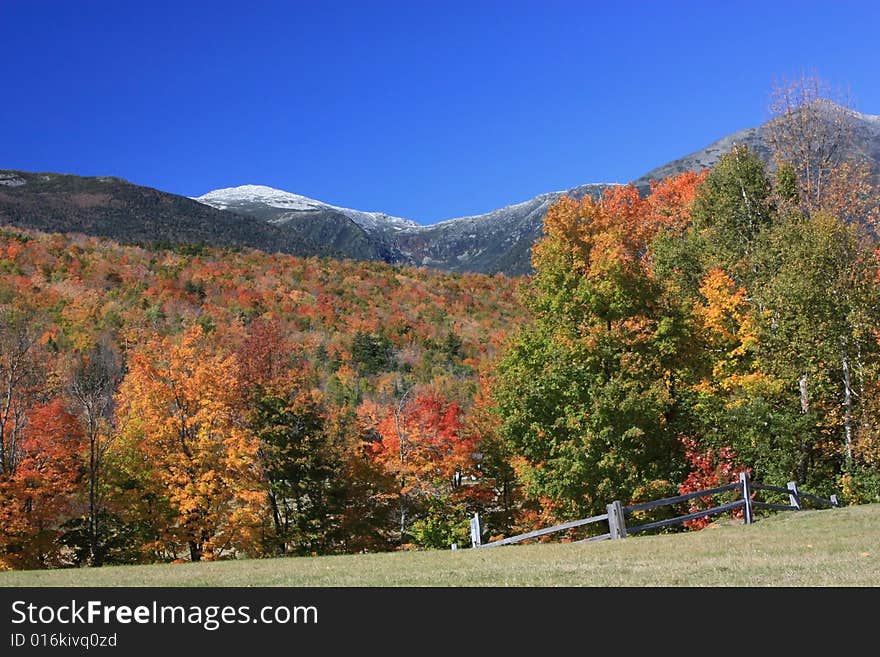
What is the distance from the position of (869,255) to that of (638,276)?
8.19 metres

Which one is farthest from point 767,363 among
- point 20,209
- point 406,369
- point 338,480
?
point 20,209

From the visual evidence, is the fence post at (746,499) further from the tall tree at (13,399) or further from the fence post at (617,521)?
the tall tree at (13,399)

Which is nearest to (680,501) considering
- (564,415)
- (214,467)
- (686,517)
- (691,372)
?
(686,517)

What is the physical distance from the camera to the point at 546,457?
2670 cm

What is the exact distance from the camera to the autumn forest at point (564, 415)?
25.2 m

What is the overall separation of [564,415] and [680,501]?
5.80 metres

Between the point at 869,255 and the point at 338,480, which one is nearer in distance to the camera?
the point at 869,255

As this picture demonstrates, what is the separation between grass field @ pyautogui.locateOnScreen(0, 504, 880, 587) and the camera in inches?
395

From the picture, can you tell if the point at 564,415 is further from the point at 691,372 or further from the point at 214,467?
the point at 214,467

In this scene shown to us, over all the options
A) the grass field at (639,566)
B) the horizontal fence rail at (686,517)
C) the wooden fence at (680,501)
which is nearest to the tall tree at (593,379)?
the wooden fence at (680,501)

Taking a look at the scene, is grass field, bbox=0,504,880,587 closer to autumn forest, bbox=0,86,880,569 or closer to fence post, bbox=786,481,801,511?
fence post, bbox=786,481,801,511
